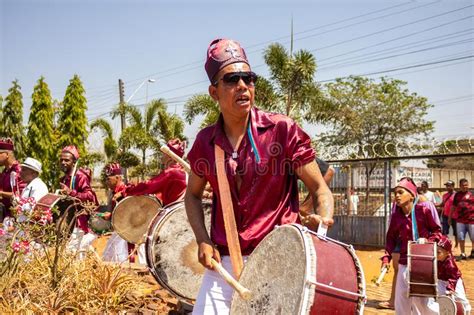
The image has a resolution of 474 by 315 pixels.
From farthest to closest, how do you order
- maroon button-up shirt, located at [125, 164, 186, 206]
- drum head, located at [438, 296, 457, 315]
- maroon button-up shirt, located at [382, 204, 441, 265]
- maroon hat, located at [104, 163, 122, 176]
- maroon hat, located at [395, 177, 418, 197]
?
1. maroon hat, located at [104, 163, 122, 176]
2. maroon button-up shirt, located at [125, 164, 186, 206]
3. maroon hat, located at [395, 177, 418, 197]
4. maroon button-up shirt, located at [382, 204, 441, 265]
5. drum head, located at [438, 296, 457, 315]

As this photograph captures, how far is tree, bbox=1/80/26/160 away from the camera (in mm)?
25969

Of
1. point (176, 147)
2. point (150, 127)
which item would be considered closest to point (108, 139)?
point (150, 127)

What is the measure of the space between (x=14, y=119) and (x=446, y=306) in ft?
75.4

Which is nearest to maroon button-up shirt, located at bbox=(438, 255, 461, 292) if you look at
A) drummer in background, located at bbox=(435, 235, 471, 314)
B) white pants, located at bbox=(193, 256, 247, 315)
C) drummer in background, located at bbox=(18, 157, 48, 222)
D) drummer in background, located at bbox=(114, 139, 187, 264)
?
drummer in background, located at bbox=(435, 235, 471, 314)

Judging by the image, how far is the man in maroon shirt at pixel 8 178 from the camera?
8992mm

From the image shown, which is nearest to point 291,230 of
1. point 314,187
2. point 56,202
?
point 314,187

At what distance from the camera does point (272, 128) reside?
3.35m

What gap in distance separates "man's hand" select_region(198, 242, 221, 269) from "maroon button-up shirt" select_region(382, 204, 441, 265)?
442 centimetres

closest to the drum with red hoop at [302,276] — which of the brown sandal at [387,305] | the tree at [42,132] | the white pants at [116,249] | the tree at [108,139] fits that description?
the brown sandal at [387,305]

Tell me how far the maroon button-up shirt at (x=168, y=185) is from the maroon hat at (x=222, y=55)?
441 cm

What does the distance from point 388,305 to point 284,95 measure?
532 inches

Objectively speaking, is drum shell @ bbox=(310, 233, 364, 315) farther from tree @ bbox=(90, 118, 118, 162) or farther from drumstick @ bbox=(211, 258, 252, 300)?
tree @ bbox=(90, 118, 118, 162)

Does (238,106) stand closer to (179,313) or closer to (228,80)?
(228,80)

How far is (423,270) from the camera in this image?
6398 mm
